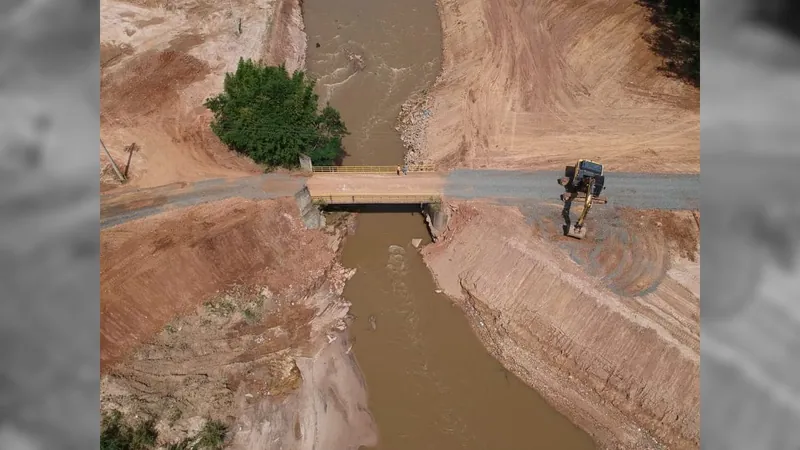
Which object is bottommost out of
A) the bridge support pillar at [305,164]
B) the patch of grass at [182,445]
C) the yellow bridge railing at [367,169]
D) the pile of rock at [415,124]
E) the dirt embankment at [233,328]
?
the patch of grass at [182,445]

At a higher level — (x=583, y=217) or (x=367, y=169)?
(x=367, y=169)

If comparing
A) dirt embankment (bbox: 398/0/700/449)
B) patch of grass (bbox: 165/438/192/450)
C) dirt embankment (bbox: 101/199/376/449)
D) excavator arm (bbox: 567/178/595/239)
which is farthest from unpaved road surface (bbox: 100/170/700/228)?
patch of grass (bbox: 165/438/192/450)

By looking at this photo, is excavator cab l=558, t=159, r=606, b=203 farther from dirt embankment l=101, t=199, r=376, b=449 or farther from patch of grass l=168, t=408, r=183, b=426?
patch of grass l=168, t=408, r=183, b=426

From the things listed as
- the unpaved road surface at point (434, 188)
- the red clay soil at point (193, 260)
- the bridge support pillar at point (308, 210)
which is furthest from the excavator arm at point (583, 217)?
the bridge support pillar at point (308, 210)

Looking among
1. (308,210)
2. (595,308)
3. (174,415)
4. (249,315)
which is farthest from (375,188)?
(174,415)

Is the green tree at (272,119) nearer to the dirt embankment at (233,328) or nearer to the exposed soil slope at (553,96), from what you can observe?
the dirt embankment at (233,328)

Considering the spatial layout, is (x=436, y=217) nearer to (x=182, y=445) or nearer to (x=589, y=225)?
(x=589, y=225)
